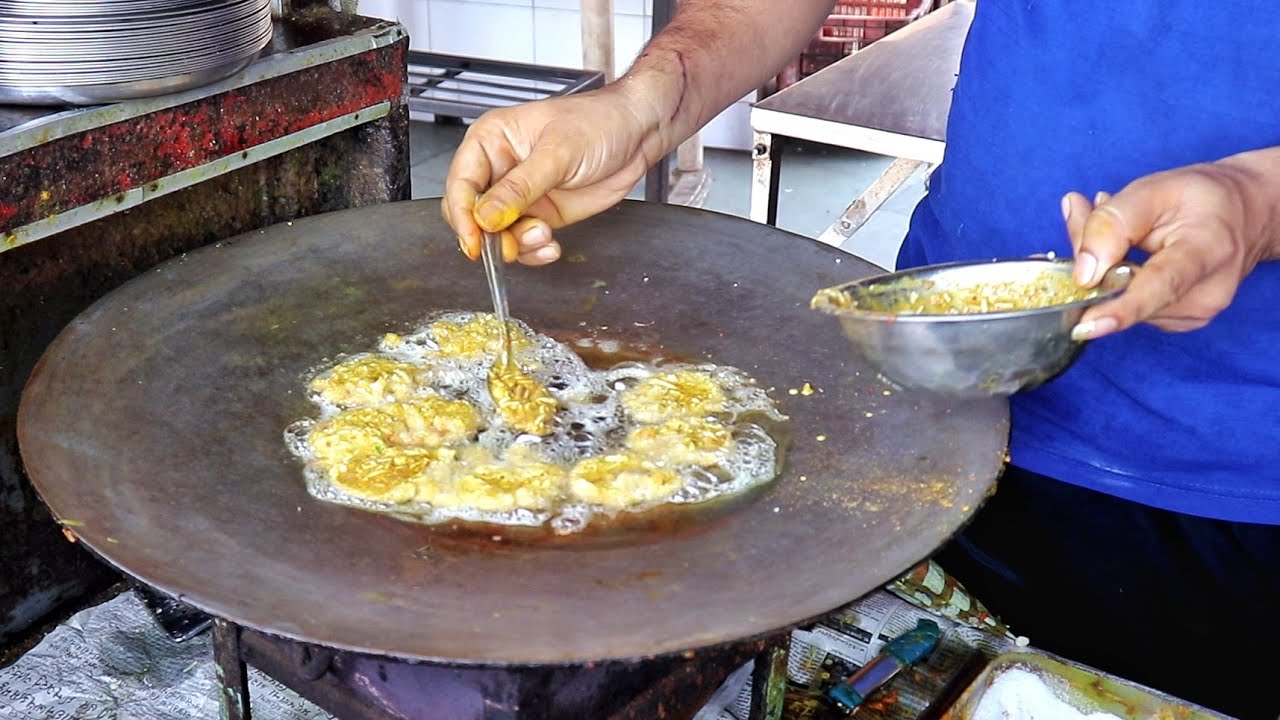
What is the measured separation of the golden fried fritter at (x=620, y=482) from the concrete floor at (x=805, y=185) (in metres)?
3.60

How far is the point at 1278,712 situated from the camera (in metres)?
1.71

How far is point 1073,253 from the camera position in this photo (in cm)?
140

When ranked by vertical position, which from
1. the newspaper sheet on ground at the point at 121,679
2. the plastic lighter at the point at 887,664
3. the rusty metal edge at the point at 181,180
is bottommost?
the newspaper sheet on ground at the point at 121,679

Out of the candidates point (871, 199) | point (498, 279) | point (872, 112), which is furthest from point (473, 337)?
point (871, 199)

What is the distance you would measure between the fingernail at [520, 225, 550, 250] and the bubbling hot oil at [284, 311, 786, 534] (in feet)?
0.39

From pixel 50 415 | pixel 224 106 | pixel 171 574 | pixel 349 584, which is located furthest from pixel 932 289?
pixel 224 106

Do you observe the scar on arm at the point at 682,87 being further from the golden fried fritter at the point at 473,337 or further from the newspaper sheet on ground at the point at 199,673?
the newspaper sheet on ground at the point at 199,673

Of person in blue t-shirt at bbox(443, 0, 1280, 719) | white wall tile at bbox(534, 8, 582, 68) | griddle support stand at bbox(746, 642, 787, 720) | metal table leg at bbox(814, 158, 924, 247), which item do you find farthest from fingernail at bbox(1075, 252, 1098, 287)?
white wall tile at bbox(534, 8, 582, 68)

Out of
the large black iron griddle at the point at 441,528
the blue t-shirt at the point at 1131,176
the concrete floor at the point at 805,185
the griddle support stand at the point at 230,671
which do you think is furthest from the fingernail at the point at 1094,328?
the concrete floor at the point at 805,185

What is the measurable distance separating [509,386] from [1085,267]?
0.69 metres

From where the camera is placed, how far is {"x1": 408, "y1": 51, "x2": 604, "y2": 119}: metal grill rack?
13.4 ft

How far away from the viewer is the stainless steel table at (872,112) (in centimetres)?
304

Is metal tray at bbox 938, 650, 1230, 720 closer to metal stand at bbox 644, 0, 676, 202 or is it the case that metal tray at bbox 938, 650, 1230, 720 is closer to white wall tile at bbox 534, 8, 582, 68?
metal stand at bbox 644, 0, 676, 202

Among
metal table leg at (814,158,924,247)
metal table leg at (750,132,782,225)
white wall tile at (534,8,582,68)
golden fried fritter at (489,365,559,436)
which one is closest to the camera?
golden fried fritter at (489,365,559,436)
